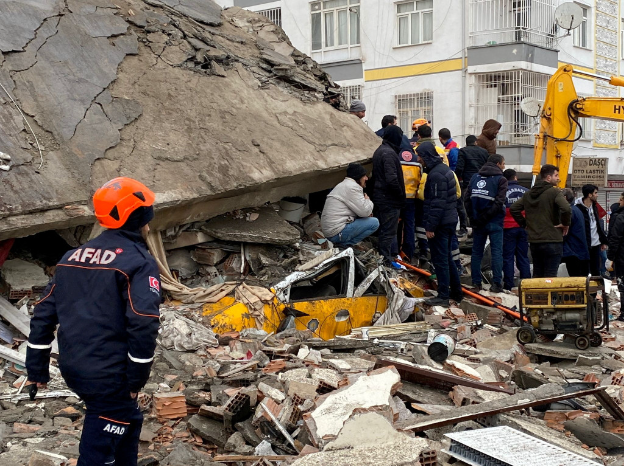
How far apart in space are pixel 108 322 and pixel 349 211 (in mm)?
5964

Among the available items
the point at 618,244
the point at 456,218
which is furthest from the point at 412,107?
the point at 456,218

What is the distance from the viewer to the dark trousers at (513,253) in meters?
10.2

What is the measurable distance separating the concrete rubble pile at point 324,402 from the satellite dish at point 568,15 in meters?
15.1

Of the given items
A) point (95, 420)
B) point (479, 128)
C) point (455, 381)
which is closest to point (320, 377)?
point (455, 381)

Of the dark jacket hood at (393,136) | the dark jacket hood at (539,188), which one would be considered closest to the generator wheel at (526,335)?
the dark jacket hood at (539,188)

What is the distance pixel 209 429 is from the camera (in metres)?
5.31

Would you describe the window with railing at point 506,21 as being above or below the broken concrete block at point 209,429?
above

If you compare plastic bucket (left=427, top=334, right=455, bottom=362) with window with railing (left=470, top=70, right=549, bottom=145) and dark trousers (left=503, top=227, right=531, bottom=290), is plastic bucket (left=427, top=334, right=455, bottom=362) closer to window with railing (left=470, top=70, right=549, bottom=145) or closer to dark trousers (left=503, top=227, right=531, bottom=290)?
dark trousers (left=503, top=227, right=531, bottom=290)

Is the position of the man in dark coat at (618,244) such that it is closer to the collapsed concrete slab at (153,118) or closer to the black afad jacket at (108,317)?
the collapsed concrete slab at (153,118)

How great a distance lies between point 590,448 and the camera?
16.8 feet

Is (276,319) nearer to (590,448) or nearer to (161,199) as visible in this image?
(161,199)

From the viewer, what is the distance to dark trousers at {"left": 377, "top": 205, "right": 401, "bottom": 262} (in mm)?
9938

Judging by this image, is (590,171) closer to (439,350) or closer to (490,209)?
(490,209)

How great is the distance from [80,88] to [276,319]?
342 cm
